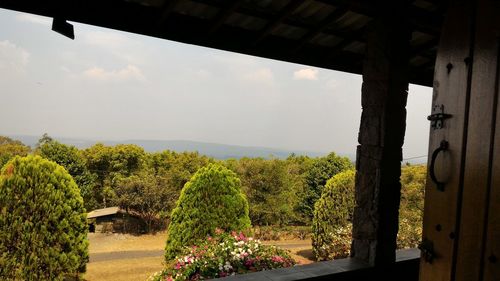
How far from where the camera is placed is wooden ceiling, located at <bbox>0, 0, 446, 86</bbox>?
2160 mm

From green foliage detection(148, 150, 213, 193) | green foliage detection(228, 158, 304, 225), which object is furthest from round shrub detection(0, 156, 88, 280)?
green foliage detection(148, 150, 213, 193)

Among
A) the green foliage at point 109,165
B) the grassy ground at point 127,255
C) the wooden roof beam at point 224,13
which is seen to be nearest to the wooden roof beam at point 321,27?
the wooden roof beam at point 224,13

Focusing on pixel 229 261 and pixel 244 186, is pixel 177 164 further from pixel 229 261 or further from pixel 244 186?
pixel 229 261

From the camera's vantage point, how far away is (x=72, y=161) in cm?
1691

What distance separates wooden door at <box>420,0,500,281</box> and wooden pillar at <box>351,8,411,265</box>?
147 cm

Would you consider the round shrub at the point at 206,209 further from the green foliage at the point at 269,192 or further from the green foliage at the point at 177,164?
the green foliage at the point at 177,164

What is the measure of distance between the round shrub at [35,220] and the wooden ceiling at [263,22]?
23.4ft

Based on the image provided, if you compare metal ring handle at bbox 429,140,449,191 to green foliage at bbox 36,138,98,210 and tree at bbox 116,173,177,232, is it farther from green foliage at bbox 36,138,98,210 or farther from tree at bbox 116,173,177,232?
green foliage at bbox 36,138,98,210

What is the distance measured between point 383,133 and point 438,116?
1.49m

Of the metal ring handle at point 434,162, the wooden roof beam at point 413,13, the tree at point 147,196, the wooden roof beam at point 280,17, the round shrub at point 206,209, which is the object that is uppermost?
the wooden roof beam at point 413,13

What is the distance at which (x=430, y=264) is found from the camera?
113 centimetres

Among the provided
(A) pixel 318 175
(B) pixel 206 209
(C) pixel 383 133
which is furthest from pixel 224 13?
(A) pixel 318 175

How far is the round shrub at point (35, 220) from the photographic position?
8.11 meters

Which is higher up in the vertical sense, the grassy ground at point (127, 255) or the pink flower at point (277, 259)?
the pink flower at point (277, 259)
